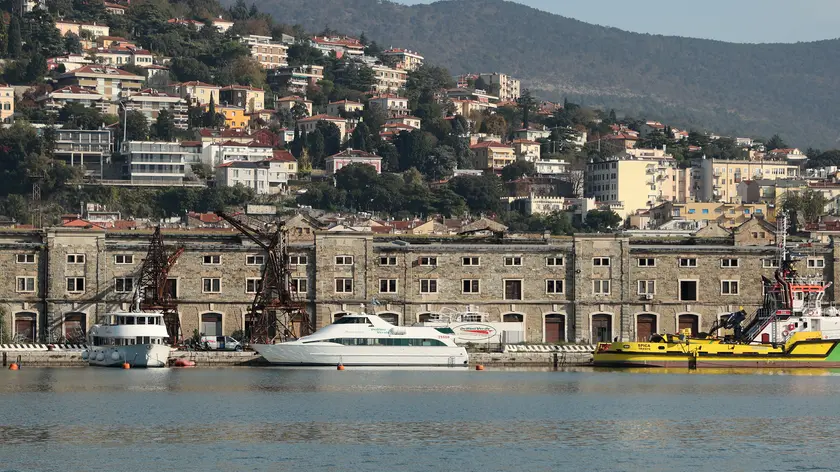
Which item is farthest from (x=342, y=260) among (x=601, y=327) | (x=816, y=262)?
(x=816, y=262)

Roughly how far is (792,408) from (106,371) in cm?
3406

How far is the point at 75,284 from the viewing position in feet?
294

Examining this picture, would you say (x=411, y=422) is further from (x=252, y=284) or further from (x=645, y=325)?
(x=645, y=325)

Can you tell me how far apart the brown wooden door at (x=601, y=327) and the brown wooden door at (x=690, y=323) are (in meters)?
4.16

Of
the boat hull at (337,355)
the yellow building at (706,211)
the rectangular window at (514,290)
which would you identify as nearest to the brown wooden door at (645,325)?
the rectangular window at (514,290)

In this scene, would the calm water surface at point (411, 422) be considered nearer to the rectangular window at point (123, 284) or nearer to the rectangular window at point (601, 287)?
the rectangular window at point (123, 284)

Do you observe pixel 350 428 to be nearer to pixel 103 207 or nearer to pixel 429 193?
pixel 103 207

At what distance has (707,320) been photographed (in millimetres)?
92812

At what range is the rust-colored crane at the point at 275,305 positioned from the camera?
3450 inches

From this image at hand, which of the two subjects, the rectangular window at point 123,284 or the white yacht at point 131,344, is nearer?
the white yacht at point 131,344

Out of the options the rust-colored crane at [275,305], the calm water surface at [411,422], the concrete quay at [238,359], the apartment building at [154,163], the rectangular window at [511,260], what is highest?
the apartment building at [154,163]

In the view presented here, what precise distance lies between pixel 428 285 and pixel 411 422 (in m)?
Answer: 35.0

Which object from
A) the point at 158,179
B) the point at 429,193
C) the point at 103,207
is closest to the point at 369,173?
the point at 429,193

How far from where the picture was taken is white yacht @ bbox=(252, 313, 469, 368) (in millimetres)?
81438
